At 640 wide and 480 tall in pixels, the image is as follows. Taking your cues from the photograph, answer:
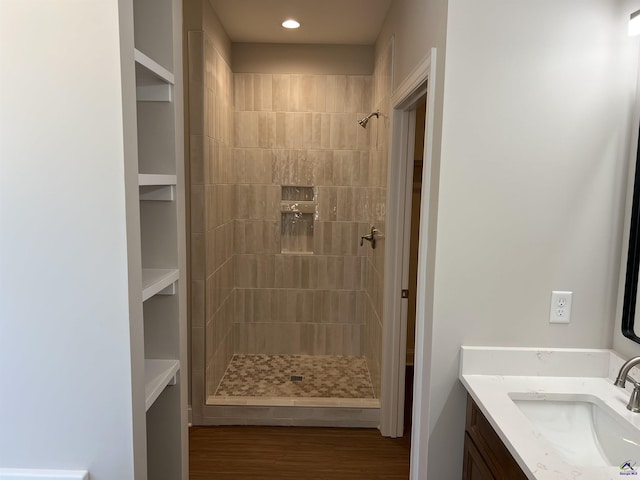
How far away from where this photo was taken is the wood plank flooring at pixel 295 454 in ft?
9.00

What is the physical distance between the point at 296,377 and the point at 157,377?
2207mm

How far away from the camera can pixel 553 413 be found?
5.42 feet

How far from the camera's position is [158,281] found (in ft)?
5.41

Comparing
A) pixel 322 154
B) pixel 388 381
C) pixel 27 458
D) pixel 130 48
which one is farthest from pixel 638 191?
pixel 322 154

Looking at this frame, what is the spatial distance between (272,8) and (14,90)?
215 cm

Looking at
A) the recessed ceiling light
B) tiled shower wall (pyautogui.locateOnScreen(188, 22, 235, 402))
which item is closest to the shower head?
the recessed ceiling light

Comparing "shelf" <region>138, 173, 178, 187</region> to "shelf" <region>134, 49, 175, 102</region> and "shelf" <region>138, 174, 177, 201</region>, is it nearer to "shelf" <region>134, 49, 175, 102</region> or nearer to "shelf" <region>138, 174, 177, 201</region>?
"shelf" <region>138, 174, 177, 201</region>

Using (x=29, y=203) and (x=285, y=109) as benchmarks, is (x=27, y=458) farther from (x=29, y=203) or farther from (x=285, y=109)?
(x=285, y=109)

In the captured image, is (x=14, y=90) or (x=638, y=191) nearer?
(x=14, y=90)

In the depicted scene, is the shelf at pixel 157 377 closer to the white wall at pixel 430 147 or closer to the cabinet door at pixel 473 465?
the white wall at pixel 430 147

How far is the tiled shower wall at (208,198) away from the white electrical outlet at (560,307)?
204 centimetres

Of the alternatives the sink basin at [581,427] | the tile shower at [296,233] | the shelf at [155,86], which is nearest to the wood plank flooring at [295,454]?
the tile shower at [296,233]

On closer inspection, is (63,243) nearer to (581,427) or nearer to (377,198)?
(581,427)

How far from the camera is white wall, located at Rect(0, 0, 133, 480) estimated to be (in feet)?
4.28
